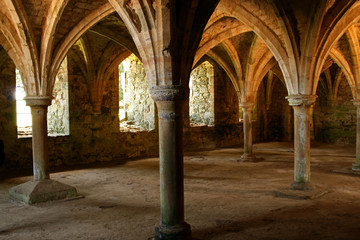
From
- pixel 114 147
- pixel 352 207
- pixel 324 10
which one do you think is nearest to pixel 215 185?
pixel 352 207

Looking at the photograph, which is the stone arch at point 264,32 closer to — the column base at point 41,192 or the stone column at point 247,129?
the stone column at point 247,129

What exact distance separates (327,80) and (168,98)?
47.5ft

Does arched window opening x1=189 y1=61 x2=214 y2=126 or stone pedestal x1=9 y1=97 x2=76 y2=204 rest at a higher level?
arched window opening x1=189 y1=61 x2=214 y2=126

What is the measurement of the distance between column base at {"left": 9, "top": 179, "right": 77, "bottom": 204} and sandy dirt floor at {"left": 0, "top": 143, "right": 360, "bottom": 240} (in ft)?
0.54

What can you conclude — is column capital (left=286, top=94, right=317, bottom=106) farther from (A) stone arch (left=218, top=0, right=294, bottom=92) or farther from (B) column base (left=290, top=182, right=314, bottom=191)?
(B) column base (left=290, top=182, right=314, bottom=191)

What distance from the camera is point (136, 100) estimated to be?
42.3 ft

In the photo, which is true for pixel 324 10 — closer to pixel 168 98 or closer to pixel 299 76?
pixel 299 76

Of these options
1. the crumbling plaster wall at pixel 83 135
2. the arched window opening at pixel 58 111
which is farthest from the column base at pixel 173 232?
the arched window opening at pixel 58 111

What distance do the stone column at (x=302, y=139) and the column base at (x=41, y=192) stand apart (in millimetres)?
4348

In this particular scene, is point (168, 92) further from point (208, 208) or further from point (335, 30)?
point (335, 30)

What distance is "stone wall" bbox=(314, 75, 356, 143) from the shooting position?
16.0 meters

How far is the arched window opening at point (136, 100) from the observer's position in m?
12.6

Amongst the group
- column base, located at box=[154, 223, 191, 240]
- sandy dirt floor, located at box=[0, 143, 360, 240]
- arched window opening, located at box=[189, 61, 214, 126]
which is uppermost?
arched window opening, located at box=[189, 61, 214, 126]

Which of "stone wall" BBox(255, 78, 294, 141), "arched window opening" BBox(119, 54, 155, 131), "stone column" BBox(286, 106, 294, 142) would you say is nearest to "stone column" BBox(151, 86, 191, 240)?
"arched window opening" BBox(119, 54, 155, 131)
